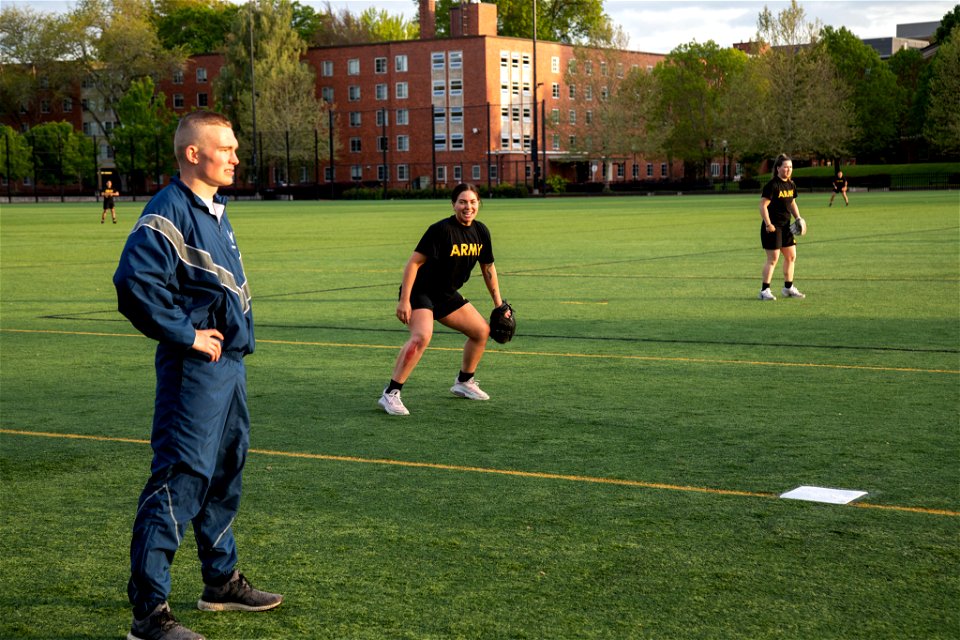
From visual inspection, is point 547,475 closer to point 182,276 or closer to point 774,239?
point 182,276

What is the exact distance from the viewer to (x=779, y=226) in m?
16.1

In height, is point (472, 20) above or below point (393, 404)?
above

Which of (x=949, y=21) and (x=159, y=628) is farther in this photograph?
(x=949, y=21)

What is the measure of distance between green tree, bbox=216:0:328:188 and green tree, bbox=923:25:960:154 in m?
45.6

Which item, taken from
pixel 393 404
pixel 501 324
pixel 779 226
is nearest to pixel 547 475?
pixel 393 404

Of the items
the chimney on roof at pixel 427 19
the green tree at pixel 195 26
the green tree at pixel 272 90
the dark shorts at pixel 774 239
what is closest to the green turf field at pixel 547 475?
the dark shorts at pixel 774 239

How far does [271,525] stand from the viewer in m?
5.87

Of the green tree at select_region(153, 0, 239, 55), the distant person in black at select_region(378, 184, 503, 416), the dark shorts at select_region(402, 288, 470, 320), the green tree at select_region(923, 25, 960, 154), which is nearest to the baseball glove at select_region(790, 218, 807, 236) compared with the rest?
the distant person in black at select_region(378, 184, 503, 416)

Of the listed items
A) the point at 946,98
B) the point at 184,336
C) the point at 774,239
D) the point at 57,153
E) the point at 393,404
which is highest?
the point at 946,98

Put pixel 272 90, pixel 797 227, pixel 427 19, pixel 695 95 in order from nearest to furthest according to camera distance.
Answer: pixel 797 227 < pixel 272 90 < pixel 695 95 < pixel 427 19

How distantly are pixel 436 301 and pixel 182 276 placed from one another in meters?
4.72

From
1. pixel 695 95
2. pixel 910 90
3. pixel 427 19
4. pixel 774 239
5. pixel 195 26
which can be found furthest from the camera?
pixel 195 26

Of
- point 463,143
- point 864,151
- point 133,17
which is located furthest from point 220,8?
point 864,151

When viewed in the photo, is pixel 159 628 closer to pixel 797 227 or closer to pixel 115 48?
pixel 797 227
